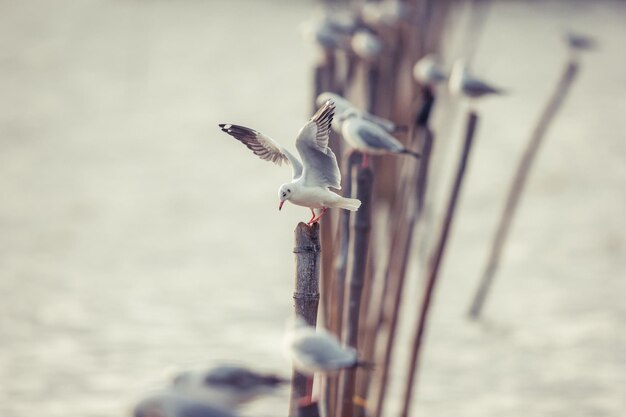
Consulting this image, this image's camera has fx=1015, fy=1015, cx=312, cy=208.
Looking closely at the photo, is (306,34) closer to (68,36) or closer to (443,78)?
(443,78)

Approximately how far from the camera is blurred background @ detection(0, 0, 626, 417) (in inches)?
185

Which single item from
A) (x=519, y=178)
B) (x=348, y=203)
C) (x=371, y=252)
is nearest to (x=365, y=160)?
(x=348, y=203)

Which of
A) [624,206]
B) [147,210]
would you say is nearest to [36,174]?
[147,210]

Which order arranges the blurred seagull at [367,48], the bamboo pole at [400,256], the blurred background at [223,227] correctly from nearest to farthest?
the bamboo pole at [400,256] < the blurred seagull at [367,48] < the blurred background at [223,227]

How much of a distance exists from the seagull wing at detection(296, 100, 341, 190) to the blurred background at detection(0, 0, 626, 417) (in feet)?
5.54

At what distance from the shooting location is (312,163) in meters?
2.47

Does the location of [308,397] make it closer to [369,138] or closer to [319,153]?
[319,153]

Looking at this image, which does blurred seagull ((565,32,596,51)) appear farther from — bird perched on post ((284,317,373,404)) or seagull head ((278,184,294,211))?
bird perched on post ((284,317,373,404))

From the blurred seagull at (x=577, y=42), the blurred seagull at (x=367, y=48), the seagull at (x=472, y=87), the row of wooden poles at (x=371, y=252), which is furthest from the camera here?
the blurred seagull at (x=577, y=42)

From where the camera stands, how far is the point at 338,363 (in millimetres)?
1861

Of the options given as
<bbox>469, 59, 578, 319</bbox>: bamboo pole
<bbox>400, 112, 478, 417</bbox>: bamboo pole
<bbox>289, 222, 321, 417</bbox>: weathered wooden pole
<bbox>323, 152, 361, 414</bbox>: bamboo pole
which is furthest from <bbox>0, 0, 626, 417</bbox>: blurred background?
<bbox>289, 222, 321, 417</bbox>: weathered wooden pole

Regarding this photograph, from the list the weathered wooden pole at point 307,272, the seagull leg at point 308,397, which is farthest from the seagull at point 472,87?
the seagull leg at point 308,397

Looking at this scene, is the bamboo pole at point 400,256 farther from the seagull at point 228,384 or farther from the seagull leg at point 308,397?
the seagull at point 228,384

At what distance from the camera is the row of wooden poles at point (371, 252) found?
271cm
